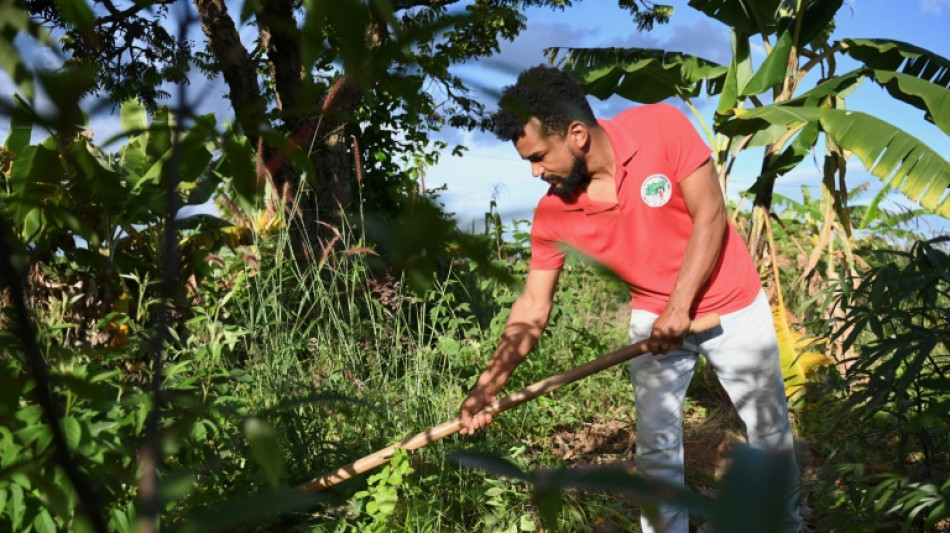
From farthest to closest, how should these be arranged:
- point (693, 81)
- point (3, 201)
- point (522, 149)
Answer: point (693, 81) → point (522, 149) → point (3, 201)

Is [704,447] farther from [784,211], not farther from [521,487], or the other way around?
[784,211]

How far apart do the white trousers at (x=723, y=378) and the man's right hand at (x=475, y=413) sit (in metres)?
0.63

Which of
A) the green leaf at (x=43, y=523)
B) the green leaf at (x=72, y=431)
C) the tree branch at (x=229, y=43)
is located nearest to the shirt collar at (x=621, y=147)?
the tree branch at (x=229, y=43)

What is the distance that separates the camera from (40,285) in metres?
4.52

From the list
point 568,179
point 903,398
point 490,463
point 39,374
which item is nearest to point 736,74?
point 568,179

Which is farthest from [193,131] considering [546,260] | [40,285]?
[40,285]

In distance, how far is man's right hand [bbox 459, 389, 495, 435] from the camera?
2742 mm

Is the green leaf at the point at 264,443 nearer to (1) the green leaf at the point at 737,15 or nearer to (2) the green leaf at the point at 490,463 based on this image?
(2) the green leaf at the point at 490,463

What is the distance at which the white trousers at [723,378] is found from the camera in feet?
10.4

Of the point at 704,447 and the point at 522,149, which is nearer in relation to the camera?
the point at 522,149

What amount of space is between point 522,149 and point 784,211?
26.6 ft

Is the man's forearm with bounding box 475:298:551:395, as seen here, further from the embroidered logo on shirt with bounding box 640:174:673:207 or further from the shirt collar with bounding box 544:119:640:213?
the embroidered logo on shirt with bounding box 640:174:673:207

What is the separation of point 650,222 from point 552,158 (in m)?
0.47

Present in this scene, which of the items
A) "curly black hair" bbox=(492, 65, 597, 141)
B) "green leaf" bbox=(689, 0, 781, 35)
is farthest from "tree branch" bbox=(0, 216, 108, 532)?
"green leaf" bbox=(689, 0, 781, 35)
